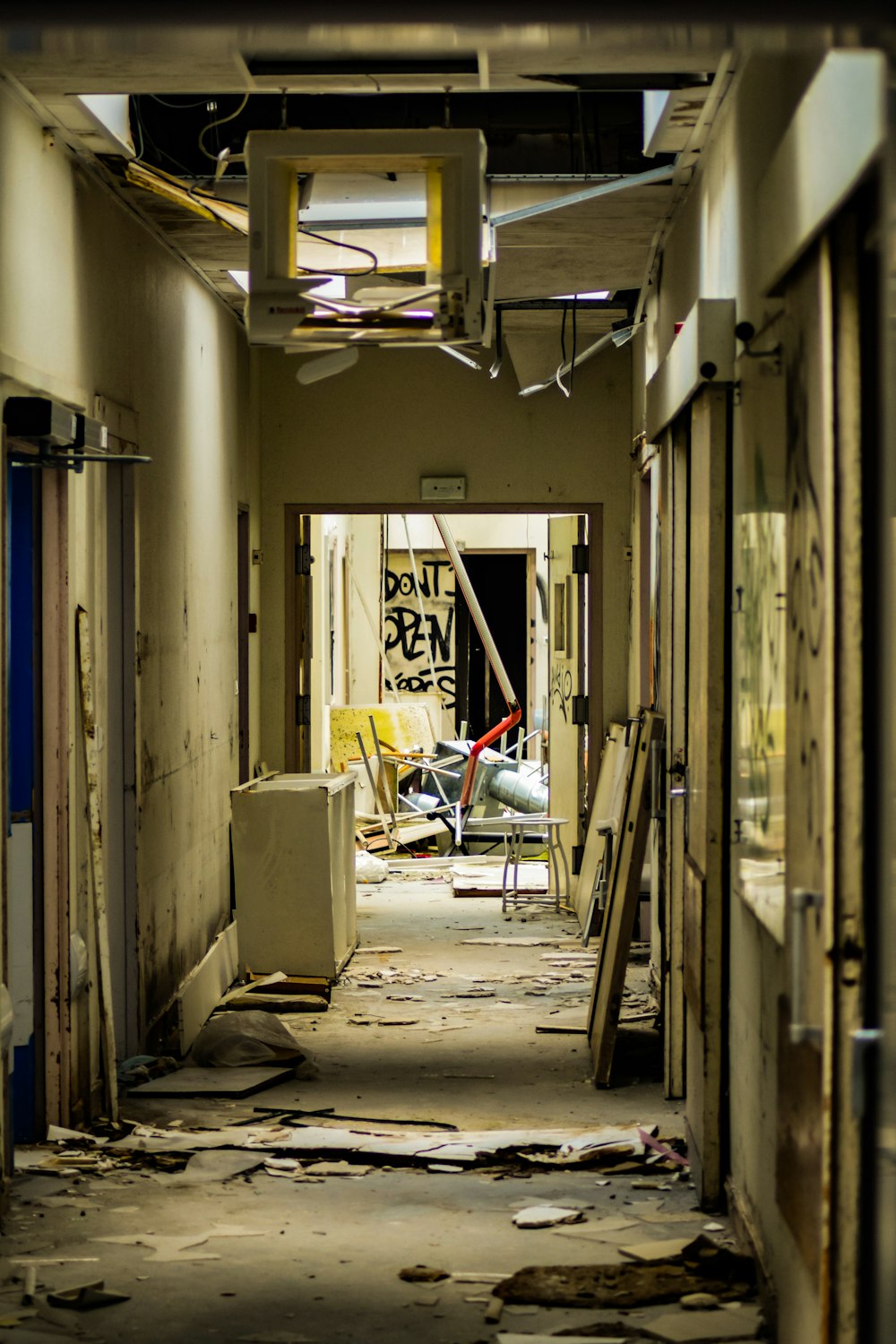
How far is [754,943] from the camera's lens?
3.26m

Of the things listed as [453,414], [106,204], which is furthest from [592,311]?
[106,204]

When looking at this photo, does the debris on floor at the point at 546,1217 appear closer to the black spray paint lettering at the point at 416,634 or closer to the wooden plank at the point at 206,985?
the wooden plank at the point at 206,985

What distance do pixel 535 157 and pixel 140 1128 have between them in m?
3.55

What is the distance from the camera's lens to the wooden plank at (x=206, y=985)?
19.6ft

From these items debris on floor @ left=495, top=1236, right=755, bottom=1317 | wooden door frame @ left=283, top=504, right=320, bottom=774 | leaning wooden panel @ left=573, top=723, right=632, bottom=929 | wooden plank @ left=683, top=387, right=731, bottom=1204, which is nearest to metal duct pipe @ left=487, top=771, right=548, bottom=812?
leaning wooden panel @ left=573, top=723, right=632, bottom=929

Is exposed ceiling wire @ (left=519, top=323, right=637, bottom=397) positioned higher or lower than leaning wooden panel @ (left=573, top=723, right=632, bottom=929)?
higher

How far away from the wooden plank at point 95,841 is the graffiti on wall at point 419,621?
37.5 feet

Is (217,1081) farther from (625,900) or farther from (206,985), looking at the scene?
(625,900)

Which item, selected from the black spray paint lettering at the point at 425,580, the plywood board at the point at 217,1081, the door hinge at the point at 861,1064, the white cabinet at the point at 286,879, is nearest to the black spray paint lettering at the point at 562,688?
the white cabinet at the point at 286,879

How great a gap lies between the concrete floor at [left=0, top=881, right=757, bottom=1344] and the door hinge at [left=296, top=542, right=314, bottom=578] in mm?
2795

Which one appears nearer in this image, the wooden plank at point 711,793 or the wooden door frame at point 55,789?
the wooden plank at point 711,793

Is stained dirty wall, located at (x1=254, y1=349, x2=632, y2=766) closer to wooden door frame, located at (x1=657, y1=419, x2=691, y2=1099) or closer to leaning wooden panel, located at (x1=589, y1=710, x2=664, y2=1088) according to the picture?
leaning wooden panel, located at (x1=589, y1=710, x2=664, y2=1088)

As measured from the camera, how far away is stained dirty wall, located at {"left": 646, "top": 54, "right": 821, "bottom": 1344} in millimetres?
2777

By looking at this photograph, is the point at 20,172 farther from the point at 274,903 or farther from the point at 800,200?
the point at 274,903
